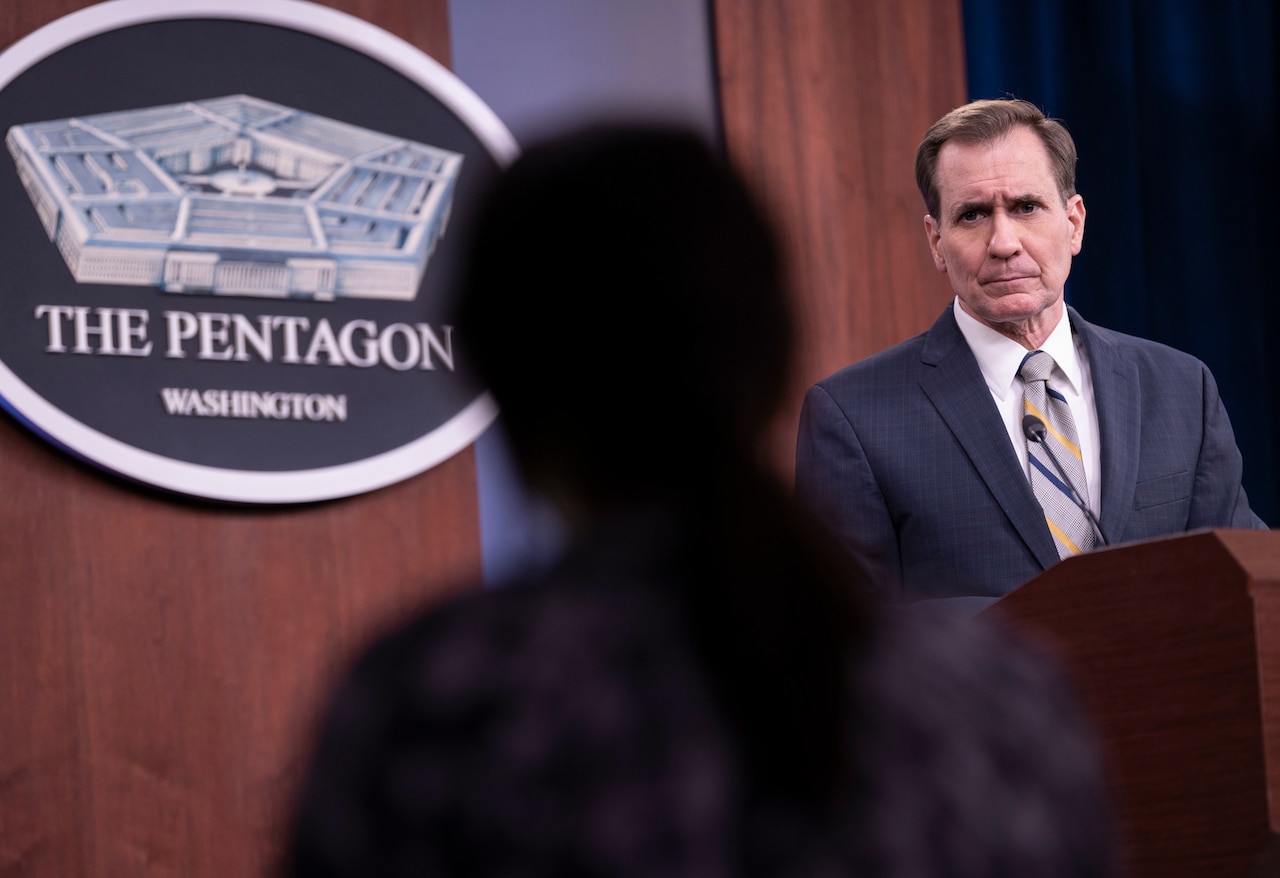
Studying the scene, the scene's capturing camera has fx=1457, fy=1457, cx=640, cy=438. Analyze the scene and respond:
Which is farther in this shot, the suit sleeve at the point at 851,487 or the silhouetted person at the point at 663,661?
the suit sleeve at the point at 851,487

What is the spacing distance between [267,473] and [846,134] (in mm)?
1481

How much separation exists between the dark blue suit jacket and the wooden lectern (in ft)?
1.98

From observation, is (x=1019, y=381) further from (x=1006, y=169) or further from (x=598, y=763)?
(x=598, y=763)

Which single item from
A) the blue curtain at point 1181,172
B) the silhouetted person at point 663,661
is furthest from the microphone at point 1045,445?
the blue curtain at point 1181,172

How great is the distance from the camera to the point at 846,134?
125 inches

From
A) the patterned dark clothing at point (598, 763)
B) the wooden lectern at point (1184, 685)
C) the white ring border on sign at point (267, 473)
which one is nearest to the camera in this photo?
the patterned dark clothing at point (598, 763)

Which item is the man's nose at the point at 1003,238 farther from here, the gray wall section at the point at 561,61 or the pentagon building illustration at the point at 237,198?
the pentagon building illustration at the point at 237,198

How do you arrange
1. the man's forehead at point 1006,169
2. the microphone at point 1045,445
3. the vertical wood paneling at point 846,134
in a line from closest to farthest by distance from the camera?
the microphone at point 1045,445, the man's forehead at point 1006,169, the vertical wood paneling at point 846,134

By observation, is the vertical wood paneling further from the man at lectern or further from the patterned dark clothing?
the patterned dark clothing

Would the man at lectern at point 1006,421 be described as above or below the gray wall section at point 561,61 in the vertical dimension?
below

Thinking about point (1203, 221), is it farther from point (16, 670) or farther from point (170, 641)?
point (16, 670)

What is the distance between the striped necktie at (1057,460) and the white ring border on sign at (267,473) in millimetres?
936

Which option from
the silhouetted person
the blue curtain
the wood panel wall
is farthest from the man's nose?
the silhouetted person

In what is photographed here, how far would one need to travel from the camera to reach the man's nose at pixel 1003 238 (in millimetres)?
2391
